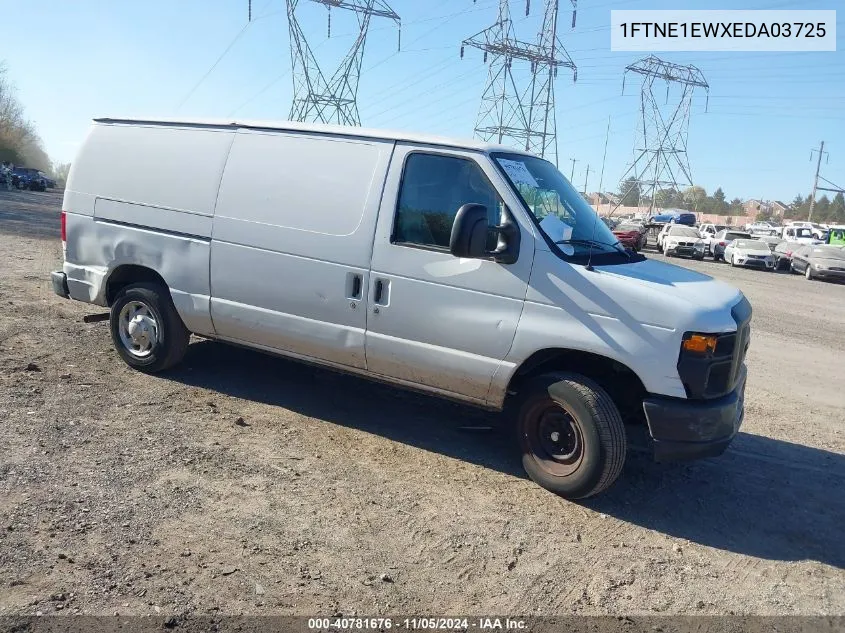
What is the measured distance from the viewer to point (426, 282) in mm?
4664

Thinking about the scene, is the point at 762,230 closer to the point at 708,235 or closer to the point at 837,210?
the point at 708,235

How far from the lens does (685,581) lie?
142 inches

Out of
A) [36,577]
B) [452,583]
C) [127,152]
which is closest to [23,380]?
[127,152]

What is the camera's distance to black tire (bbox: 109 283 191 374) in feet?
19.3

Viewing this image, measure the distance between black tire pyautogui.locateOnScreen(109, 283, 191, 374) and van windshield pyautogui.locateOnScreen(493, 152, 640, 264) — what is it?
10.5 ft

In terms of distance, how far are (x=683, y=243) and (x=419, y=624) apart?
32.8 metres

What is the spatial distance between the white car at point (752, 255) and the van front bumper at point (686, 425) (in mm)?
27905

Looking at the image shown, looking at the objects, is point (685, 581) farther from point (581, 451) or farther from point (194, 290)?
point (194, 290)

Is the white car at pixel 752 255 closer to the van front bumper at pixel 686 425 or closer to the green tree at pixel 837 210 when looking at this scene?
the van front bumper at pixel 686 425

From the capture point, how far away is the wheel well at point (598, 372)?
4.43 meters

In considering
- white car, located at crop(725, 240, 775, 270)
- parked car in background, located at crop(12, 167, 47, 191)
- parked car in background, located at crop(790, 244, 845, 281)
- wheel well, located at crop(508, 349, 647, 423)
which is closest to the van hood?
wheel well, located at crop(508, 349, 647, 423)

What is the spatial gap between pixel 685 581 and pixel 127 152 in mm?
5569

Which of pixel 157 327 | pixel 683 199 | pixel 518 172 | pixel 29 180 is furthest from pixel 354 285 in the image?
pixel 683 199

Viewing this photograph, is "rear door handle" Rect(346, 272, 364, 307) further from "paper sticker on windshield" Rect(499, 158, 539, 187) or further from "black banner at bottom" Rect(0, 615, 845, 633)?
"black banner at bottom" Rect(0, 615, 845, 633)
